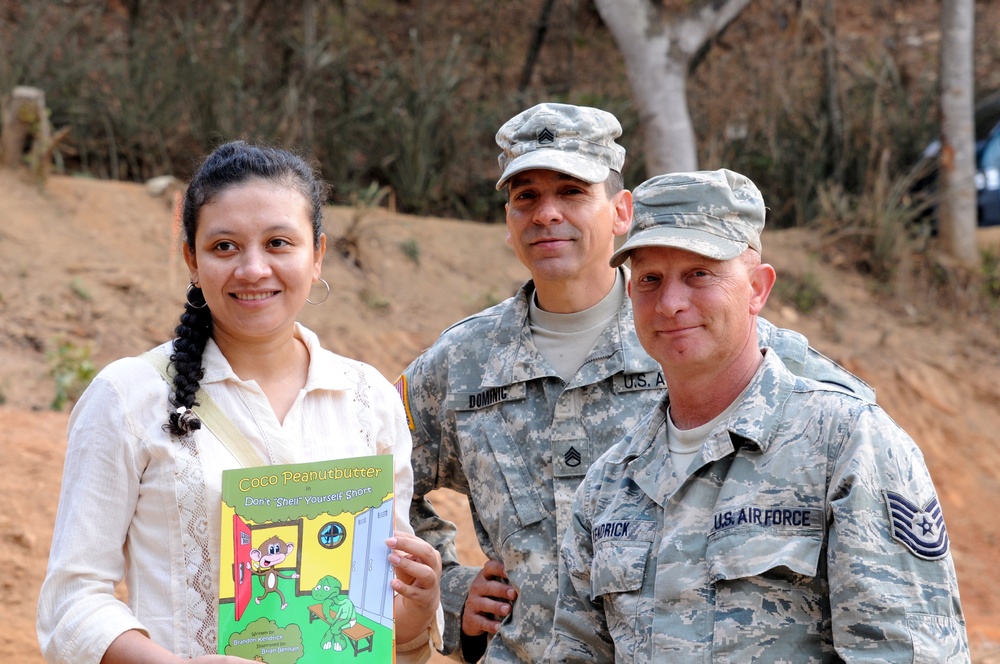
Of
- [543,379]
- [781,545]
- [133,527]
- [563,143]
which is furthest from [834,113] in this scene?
[133,527]

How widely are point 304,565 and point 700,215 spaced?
1.06 m

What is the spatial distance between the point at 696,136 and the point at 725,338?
9.84 m

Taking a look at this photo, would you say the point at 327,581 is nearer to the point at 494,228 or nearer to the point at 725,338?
the point at 725,338

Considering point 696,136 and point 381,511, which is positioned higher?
point 696,136

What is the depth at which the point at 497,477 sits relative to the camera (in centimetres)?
307

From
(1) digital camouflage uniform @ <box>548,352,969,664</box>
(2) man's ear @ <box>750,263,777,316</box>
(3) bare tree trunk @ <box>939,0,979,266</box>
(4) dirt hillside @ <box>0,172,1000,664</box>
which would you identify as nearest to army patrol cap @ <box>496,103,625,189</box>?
(2) man's ear @ <box>750,263,777,316</box>

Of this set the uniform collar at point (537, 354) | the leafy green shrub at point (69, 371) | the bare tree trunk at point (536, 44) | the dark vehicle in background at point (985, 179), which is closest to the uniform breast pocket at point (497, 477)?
the uniform collar at point (537, 354)

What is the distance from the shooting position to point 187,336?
2.43m

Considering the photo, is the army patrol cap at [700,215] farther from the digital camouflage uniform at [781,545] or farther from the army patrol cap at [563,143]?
the army patrol cap at [563,143]

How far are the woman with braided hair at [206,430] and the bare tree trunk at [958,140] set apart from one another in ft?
28.2

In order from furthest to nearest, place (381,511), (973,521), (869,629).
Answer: (973,521) → (381,511) → (869,629)

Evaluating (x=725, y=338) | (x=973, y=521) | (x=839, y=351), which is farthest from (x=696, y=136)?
(x=725, y=338)

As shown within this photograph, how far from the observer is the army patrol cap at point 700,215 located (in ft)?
7.32

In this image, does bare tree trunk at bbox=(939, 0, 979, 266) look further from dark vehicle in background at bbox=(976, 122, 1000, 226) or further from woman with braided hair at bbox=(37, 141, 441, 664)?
woman with braided hair at bbox=(37, 141, 441, 664)
